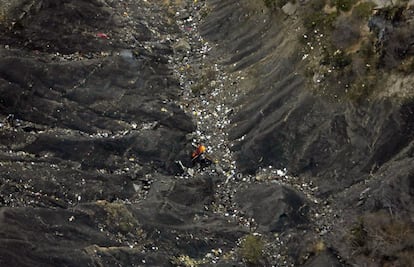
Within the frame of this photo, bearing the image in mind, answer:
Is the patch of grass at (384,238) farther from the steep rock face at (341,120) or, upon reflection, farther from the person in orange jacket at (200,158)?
the person in orange jacket at (200,158)

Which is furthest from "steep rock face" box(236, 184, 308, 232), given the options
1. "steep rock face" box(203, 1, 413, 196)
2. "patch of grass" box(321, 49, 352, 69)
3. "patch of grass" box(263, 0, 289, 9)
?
"patch of grass" box(263, 0, 289, 9)

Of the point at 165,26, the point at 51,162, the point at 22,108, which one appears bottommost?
the point at 51,162

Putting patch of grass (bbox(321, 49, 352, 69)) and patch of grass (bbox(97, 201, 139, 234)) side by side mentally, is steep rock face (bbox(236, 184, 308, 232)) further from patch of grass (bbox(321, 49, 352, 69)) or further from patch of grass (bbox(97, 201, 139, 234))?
patch of grass (bbox(321, 49, 352, 69))

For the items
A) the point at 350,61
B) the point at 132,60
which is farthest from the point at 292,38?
the point at 132,60

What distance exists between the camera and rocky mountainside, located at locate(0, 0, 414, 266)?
2041 centimetres

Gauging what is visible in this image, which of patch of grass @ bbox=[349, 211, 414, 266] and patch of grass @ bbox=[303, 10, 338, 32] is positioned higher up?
patch of grass @ bbox=[303, 10, 338, 32]

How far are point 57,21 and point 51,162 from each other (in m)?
8.27

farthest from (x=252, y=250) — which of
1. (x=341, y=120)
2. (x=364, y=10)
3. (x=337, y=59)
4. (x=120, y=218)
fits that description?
(x=364, y=10)

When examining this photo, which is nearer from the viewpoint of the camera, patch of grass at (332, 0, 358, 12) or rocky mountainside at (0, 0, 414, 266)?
rocky mountainside at (0, 0, 414, 266)

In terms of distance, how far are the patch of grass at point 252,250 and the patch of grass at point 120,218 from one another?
401cm

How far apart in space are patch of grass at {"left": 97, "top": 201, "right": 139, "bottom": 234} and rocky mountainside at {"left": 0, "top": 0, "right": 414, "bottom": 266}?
62 millimetres

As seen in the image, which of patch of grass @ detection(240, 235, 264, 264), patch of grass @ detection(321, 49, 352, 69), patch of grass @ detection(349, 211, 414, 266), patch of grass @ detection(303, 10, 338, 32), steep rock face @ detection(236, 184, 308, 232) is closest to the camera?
patch of grass @ detection(349, 211, 414, 266)

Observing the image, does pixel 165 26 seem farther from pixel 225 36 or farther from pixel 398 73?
pixel 398 73

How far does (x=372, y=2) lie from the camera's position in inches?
952
